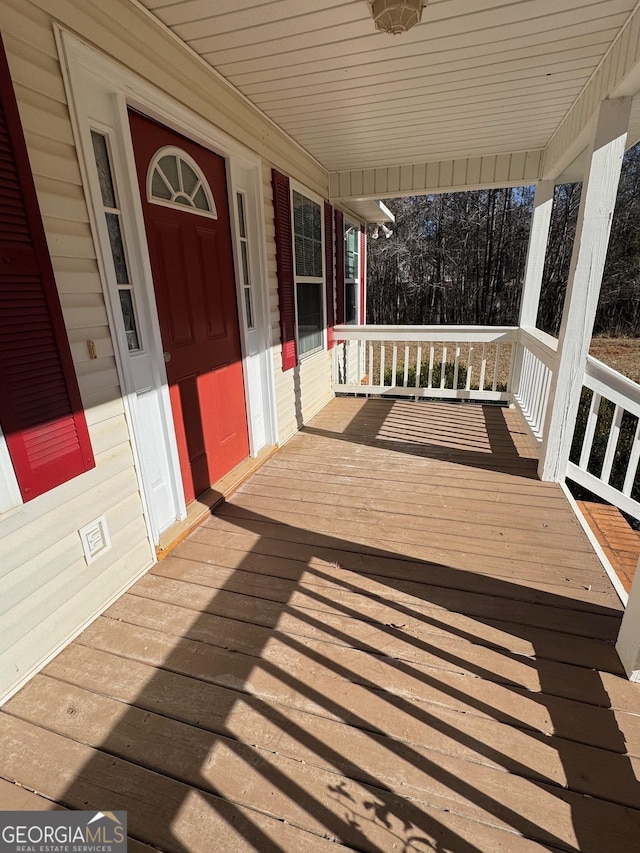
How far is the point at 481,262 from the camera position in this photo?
1342cm

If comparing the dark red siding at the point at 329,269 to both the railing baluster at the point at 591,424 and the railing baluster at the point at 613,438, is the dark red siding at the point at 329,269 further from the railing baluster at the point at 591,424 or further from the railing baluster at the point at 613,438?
the railing baluster at the point at 613,438

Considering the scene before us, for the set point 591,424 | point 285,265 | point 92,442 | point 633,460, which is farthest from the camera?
point 285,265

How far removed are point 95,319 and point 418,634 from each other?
6.09 feet

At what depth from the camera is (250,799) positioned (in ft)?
3.84

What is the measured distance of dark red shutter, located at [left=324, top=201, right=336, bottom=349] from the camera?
4480 mm

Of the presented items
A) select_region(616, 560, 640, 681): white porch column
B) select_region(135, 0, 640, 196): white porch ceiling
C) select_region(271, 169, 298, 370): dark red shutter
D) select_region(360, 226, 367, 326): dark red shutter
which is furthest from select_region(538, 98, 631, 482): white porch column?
select_region(360, 226, 367, 326): dark red shutter

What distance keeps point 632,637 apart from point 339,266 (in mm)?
4562

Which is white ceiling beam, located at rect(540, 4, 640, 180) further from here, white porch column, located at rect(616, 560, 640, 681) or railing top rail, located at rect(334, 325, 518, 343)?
white porch column, located at rect(616, 560, 640, 681)

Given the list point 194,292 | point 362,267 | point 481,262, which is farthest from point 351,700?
point 481,262

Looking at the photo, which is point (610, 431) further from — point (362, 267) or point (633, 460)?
point (362, 267)

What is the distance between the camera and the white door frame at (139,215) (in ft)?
5.32

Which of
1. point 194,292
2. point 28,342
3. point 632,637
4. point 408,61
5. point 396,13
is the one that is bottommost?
point 632,637

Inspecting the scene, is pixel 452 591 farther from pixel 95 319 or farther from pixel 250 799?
pixel 95 319

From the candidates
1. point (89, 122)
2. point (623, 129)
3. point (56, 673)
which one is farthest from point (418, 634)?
point (623, 129)
